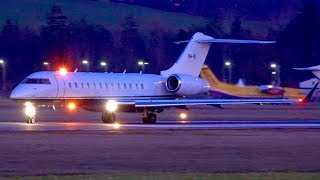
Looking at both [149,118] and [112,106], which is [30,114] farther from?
[149,118]

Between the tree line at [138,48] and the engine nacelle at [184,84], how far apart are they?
263 ft

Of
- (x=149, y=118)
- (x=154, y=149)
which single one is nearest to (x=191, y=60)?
(x=149, y=118)

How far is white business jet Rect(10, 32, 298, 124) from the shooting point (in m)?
51.2

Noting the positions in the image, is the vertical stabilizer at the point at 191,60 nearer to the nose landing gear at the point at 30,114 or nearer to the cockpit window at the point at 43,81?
the cockpit window at the point at 43,81

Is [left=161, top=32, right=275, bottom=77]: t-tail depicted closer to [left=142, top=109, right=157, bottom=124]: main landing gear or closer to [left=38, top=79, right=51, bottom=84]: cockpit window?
[left=142, top=109, right=157, bottom=124]: main landing gear

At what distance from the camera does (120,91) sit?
5481cm

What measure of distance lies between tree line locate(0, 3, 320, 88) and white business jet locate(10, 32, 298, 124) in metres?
79.3

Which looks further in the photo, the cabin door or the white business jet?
the cabin door

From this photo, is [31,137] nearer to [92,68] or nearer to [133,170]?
[133,170]

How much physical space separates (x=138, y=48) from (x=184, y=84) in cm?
12534

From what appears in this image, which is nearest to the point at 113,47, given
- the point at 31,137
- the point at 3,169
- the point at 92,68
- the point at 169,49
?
the point at 169,49

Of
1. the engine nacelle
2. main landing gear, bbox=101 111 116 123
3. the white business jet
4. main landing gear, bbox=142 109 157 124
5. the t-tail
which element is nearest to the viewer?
the white business jet

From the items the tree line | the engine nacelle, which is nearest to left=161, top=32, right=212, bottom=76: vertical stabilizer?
the engine nacelle

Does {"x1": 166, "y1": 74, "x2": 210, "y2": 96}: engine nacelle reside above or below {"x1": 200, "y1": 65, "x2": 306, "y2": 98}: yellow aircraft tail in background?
above
